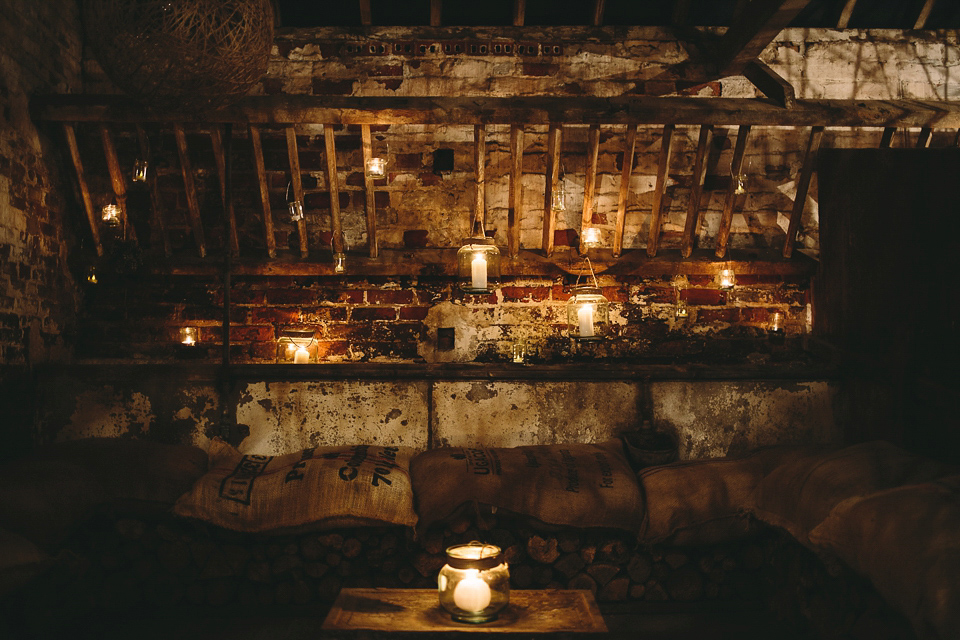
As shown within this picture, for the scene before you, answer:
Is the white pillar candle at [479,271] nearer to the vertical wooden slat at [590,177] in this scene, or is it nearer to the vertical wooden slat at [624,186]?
the vertical wooden slat at [590,177]

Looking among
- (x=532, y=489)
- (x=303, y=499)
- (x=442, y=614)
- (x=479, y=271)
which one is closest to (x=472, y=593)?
(x=442, y=614)

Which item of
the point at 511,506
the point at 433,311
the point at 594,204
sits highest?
the point at 594,204

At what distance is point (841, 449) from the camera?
2.34 meters

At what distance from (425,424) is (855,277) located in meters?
2.14

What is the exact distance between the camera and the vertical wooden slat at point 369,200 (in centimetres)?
349

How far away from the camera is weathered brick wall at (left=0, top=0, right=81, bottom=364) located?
3.08 m

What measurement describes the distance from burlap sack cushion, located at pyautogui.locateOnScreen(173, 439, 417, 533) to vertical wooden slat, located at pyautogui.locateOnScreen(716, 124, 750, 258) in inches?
91.9

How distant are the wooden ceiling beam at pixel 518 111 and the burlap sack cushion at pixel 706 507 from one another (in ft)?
5.69

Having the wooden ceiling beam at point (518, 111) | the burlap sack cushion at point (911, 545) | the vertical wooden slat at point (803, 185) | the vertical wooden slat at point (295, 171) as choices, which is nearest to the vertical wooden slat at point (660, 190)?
the wooden ceiling beam at point (518, 111)

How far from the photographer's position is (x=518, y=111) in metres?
3.29

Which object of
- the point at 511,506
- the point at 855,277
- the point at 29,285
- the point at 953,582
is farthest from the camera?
the point at 29,285

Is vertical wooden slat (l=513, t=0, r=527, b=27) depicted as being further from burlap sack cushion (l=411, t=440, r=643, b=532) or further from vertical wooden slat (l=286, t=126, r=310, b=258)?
burlap sack cushion (l=411, t=440, r=643, b=532)

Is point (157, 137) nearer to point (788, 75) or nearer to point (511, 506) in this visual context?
point (511, 506)

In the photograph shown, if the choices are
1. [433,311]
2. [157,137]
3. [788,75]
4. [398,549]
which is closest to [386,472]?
[398,549]
